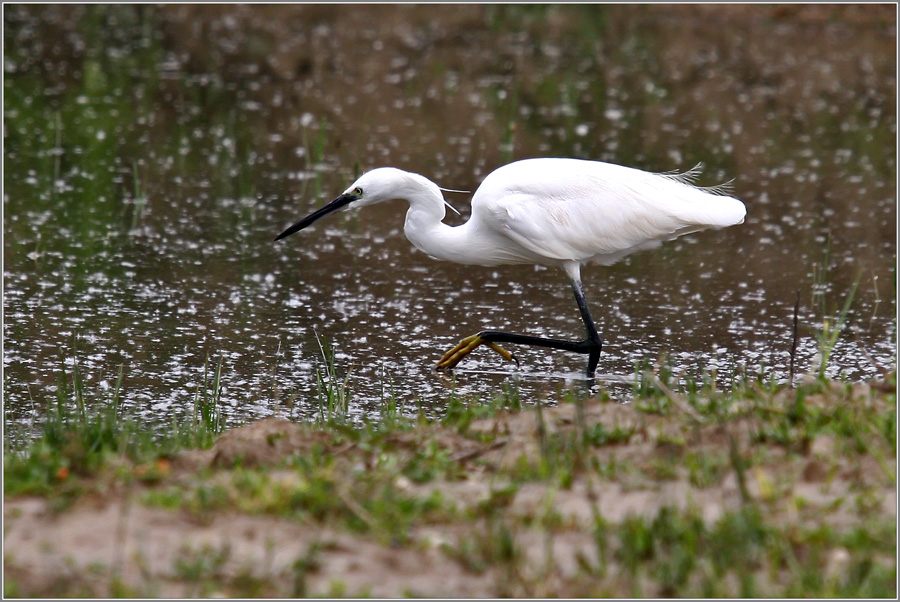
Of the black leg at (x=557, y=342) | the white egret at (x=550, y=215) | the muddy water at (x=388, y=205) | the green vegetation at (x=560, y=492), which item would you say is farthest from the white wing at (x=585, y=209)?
the green vegetation at (x=560, y=492)

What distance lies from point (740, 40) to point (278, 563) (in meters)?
15.8

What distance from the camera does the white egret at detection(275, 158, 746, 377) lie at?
5.79 metres

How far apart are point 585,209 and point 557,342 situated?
29.5 inches

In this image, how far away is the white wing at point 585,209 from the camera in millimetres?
5797

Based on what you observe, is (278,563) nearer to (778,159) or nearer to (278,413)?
(278,413)

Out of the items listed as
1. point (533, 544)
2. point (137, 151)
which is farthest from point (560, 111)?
point (533, 544)

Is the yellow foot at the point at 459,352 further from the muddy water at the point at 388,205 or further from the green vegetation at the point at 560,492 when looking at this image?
the green vegetation at the point at 560,492

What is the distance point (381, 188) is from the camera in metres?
5.75

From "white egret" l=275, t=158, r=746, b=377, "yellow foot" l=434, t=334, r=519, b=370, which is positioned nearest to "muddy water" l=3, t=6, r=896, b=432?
"yellow foot" l=434, t=334, r=519, b=370

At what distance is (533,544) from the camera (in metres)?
3.17

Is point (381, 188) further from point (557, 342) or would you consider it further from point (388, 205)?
point (388, 205)

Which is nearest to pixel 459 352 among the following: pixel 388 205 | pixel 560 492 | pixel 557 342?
pixel 557 342

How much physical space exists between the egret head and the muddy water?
0.92 meters

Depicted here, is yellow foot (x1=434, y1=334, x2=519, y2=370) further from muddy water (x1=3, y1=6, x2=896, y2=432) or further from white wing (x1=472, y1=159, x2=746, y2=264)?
white wing (x1=472, y1=159, x2=746, y2=264)
